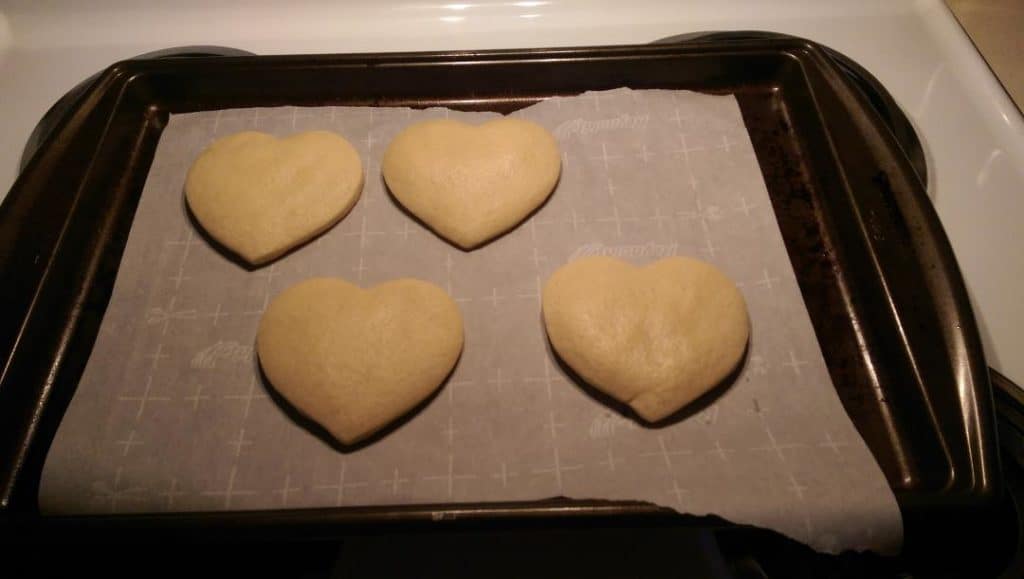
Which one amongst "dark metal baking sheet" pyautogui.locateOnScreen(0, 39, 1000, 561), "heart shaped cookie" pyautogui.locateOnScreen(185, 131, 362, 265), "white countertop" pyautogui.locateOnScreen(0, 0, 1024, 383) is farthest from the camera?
"white countertop" pyautogui.locateOnScreen(0, 0, 1024, 383)

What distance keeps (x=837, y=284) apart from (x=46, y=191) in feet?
3.75

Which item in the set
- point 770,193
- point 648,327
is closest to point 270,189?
point 648,327

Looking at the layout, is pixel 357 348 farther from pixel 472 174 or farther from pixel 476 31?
pixel 476 31

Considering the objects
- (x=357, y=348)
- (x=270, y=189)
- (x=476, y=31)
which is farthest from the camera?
(x=476, y=31)

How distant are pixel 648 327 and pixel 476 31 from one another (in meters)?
0.75

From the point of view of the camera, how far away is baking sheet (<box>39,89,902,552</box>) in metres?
0.70

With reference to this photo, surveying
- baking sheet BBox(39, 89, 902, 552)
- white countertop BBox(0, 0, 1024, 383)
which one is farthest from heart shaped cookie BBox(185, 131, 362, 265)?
white countertop BBox(0, 0, 1024, 383)

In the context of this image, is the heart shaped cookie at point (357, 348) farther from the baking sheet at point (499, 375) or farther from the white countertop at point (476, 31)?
the white countertop at point (476, 31)

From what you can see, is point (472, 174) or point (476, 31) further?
point (476, 31)

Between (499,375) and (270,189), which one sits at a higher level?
(270,189)

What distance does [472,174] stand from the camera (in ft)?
3.07

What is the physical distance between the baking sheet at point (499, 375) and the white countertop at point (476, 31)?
0.28 meters

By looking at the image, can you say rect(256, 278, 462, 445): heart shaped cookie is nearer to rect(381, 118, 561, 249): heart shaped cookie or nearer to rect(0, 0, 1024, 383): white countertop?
rect(381, 118, 561, 249): heart shaped cookie

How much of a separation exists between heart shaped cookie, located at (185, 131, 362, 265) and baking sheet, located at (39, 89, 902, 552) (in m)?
0.03
